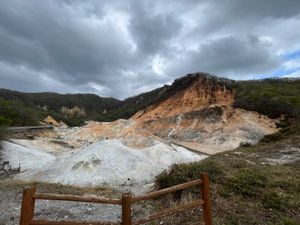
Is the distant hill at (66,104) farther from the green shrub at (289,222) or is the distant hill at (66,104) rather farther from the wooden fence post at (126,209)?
the wooden fence post at (126,209)

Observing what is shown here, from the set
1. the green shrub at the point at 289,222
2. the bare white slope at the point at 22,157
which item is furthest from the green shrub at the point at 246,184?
the bare white slope at the point at 22,157

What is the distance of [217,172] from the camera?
353 inches

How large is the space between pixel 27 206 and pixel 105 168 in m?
13.5

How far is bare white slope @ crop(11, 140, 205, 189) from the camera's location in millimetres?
15766

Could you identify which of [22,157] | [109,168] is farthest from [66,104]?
[109,168]

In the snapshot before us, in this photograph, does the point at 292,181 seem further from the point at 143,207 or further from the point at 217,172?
the point at 143,207

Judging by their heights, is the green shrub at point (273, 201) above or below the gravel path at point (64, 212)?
above

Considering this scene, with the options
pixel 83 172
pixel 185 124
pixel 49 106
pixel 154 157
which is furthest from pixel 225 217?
pixel 49 106

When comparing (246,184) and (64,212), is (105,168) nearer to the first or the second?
(64,212)

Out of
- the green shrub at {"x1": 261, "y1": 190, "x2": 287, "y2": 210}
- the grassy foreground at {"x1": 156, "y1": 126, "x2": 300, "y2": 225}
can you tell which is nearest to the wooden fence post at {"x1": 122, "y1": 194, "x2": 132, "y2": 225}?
the grassy foreground at {"x1": 156, "y1": 126, "x2": 300, "y2": 225}

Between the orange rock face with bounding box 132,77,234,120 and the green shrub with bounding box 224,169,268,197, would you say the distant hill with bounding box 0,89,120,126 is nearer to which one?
the orange rock face with bounding box 132,77,234,120

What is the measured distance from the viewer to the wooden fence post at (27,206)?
382 centimetres

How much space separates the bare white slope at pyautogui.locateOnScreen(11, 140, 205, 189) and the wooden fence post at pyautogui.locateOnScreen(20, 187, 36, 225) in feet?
37.2

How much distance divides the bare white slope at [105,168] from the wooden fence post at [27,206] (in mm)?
11330
